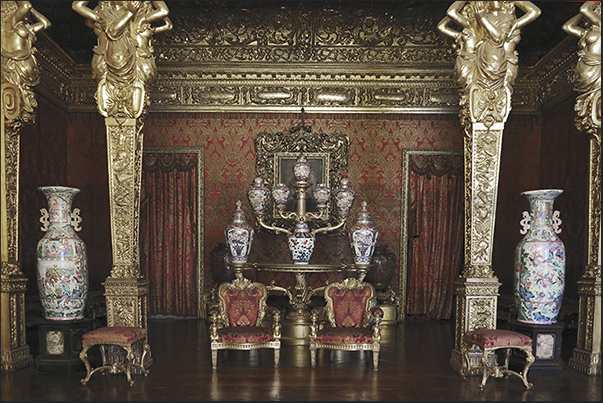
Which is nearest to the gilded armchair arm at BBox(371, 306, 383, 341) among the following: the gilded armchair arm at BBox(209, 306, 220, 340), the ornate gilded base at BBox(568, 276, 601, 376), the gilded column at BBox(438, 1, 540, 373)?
the gilded column at BBox(438, 1, 540, 373)

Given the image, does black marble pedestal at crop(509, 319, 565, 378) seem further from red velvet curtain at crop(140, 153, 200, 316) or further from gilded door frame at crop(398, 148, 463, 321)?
red velvet curtain at crop(140, 153, 200, 316)

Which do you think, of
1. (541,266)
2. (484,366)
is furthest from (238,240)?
(541,266)

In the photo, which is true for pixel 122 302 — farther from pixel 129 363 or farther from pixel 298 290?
pixel 298 290

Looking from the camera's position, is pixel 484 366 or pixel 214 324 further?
pixel 214 324

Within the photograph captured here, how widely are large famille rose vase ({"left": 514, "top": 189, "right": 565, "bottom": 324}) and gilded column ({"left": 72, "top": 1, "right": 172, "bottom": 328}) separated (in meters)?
3.69

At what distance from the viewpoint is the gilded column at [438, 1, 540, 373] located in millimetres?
5062

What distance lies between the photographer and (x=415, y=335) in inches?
290

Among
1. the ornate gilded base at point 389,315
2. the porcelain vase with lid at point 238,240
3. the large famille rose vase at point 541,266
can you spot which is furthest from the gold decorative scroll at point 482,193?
the ornate gilded base at point 389,315

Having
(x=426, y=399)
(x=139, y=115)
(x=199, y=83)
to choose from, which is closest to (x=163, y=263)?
(x=199, y=83)

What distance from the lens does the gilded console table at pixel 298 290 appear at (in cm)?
658

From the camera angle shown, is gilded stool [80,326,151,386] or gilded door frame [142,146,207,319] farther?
gilded door frame [142,146,207,319]

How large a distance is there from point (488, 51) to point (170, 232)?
5.72 m

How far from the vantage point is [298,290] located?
22.5 ft

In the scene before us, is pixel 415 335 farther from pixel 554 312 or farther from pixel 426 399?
pixel 426 399
